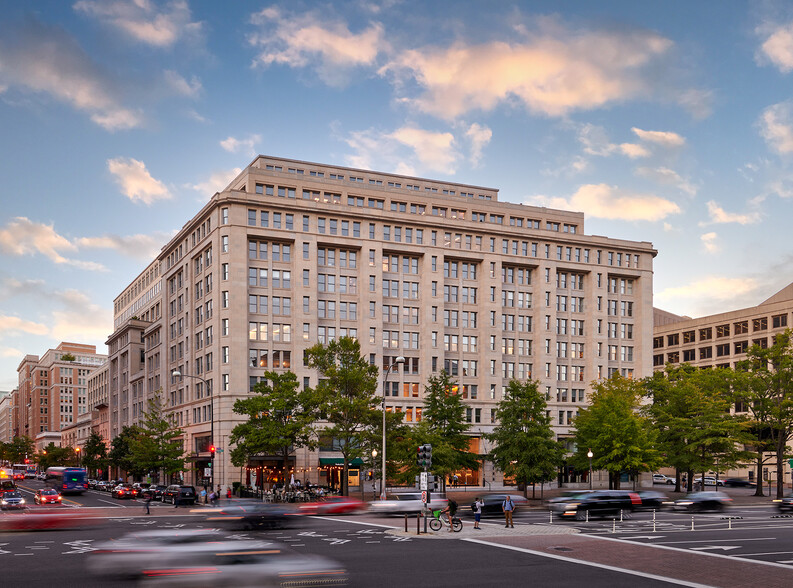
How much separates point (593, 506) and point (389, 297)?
50.9 meters

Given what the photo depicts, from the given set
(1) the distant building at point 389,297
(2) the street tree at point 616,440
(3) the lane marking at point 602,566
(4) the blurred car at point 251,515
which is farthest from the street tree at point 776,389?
(4) the blurred car at point 251,515

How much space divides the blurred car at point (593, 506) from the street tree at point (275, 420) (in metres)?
27.9

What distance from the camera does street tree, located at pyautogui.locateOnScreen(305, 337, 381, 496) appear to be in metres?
64.0

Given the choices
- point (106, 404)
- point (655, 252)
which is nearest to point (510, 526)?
point (655, 252)

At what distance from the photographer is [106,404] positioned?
14762cm

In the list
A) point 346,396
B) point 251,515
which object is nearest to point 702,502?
point 251,515

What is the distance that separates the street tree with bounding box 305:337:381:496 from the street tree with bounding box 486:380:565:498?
1153 cm

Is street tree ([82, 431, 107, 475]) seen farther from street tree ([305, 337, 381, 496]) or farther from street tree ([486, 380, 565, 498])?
street tree ([486, 380, 565, 498])

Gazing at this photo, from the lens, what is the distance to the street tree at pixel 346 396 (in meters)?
64.0

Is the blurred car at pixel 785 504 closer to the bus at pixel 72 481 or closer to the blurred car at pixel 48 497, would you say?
the blurred car at pixel 48 497

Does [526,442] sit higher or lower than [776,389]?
lower

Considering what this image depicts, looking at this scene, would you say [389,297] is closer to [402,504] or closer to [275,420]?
[275,420]

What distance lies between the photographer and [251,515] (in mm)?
34156

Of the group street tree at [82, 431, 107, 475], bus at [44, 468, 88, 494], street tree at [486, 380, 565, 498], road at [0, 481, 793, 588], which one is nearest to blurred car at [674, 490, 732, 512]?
road at [0, 481, 793, 588]
